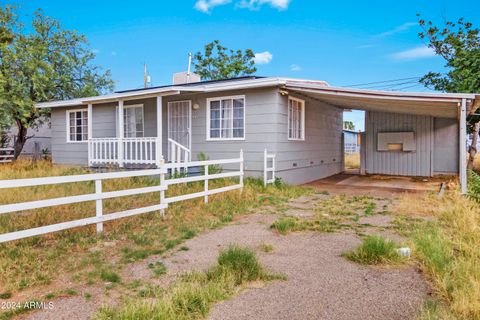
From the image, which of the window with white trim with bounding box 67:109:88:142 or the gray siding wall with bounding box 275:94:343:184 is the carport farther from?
the window with white trim with bounding box 67:109:88:142

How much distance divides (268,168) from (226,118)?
2.08 meters

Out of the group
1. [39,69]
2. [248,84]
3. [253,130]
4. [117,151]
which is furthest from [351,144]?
[39,69]

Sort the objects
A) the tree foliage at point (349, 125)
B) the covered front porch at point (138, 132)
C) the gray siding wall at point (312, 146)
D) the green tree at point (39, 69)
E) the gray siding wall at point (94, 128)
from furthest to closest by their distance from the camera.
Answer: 1. the tree foliage at point (349, 125)
2. the green tree at point (39, 69)
3. the gray siding wall at point (94, 128)
4. the covered front porch at point (138, 132)
5. the gray siding wall at point (312, 146)

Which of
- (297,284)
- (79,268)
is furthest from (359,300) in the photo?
(79,268)

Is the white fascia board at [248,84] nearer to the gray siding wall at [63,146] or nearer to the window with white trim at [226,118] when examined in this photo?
the window with white trim at [226,118]

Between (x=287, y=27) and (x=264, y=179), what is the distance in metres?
22.1

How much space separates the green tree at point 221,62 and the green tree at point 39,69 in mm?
13902

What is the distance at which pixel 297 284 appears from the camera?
127 inches

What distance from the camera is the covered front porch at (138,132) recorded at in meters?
10.5

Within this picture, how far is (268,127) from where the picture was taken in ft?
30.5

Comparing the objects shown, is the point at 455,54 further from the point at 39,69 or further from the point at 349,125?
the point at 349,125

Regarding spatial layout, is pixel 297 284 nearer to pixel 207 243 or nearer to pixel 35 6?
pixel 207 243

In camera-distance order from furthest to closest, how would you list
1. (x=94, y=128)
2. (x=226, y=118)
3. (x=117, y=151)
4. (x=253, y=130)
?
(x=94, y=128), (x=117, y=151), (x=226, y=118), (x=253, y=130)

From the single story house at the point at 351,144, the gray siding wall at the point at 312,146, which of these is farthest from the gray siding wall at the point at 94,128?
the single story house at the point at 351,144
